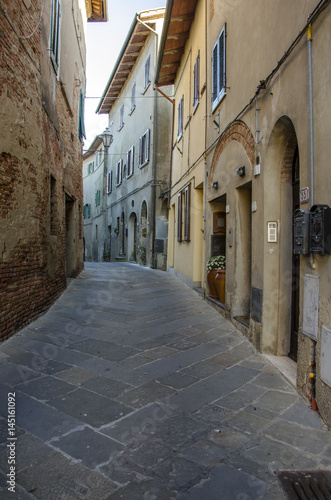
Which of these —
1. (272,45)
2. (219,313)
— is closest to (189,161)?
(219,313)

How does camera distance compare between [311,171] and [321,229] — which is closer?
[321,229]

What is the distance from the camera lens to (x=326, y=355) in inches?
106

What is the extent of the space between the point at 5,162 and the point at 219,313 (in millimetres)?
3946

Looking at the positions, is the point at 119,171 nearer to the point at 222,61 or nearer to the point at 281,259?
the point at 222,61

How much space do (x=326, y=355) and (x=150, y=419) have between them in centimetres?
133

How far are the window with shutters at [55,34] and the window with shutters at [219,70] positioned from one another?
3002 millimetres

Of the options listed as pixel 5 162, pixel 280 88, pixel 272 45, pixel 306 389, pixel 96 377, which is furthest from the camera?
pixel 5 162

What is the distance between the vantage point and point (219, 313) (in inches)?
249

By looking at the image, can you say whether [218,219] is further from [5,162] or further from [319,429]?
[319,429]

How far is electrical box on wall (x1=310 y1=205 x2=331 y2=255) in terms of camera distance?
2.70 m

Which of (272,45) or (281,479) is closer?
(281,479)

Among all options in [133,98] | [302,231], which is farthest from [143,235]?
[302,231]

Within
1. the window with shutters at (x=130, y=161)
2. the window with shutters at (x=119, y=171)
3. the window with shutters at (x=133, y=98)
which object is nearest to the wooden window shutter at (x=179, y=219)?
the window with shutters at (x=130, y=161)

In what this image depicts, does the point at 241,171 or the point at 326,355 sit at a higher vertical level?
the point at 241,171
